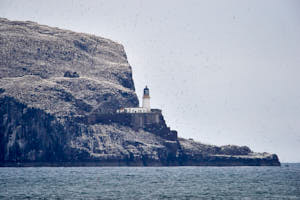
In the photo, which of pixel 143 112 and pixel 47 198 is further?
pixel 143 112

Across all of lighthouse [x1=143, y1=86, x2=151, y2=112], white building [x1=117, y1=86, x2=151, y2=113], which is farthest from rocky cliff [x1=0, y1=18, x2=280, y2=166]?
lighthouse [x1=143, y1=86, x2=151, y2=112]

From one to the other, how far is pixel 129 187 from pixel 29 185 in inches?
514

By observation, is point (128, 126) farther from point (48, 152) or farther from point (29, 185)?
point (29, 185)

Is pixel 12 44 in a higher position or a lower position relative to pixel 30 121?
higher

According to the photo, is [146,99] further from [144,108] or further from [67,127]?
[67,127]

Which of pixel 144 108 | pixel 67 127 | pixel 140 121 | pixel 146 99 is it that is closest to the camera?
pixel 67 127

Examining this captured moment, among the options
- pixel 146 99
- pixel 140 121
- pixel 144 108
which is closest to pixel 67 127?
pixel 140 121

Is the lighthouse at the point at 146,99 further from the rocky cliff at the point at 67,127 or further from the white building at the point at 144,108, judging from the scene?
the rocky cliff at the point at 67,127

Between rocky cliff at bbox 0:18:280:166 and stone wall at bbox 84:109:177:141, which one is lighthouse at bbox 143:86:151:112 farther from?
rocky cliff at bbox 0:18:280:166

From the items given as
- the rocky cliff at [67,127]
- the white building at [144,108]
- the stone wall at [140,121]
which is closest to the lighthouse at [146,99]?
the white building at [144,108]

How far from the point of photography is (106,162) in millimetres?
166500

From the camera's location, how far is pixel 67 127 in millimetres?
165750

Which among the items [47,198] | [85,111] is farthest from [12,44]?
[47,198]

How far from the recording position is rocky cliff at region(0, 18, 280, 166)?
163 meters
